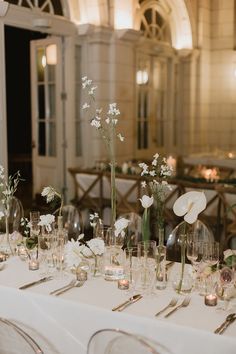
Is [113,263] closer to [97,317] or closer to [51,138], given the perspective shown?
[97,317]

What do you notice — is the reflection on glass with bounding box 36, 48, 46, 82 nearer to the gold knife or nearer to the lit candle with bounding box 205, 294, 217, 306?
the gold knife

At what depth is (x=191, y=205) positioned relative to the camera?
252 centimetres

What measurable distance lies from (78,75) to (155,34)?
6.83ft

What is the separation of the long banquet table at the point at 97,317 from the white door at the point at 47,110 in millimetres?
5227

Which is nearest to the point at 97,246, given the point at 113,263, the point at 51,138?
the point at 113,263

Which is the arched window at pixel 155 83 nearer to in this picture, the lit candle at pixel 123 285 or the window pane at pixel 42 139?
the window pane at pixel 42 139

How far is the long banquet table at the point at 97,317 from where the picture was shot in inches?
87.2

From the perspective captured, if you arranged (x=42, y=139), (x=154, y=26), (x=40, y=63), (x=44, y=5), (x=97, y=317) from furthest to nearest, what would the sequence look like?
(x=154, y=26)
(x=42, y=139)
(x=40, y=63)
(x=44, y=5)
(x=97, y=317)

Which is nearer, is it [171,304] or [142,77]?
[171,304]

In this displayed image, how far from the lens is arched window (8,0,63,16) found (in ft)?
22.8

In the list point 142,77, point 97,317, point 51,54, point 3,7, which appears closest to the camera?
point 97,317

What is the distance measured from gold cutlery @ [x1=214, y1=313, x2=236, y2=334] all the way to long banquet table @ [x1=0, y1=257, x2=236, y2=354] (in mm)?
A: 21

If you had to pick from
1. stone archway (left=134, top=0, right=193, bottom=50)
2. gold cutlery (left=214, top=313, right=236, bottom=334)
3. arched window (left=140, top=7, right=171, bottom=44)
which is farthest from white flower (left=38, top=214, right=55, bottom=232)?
stone archway (left=134, top=0, right=193, bottom=50)

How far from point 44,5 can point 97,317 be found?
5.79 metres
